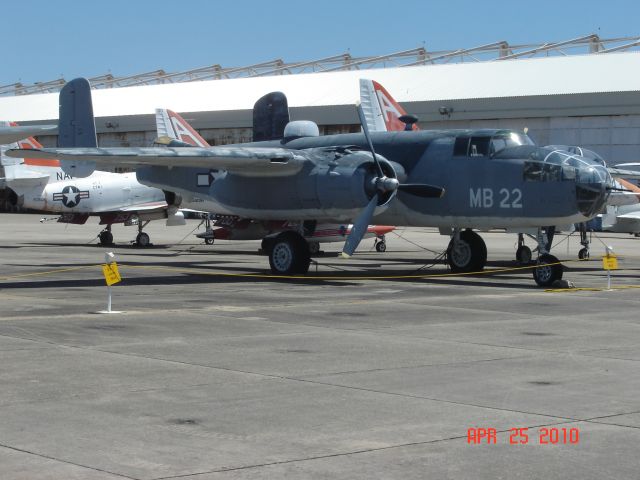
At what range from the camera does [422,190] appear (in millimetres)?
24906

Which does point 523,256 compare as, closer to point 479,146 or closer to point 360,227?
point 479,146

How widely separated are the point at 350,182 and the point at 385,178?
849 mm

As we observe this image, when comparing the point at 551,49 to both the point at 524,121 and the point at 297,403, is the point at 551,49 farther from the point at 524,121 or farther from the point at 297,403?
the point at 297,403

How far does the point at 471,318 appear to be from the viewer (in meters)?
17.2

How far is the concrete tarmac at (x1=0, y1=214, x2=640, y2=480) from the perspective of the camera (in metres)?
7.76

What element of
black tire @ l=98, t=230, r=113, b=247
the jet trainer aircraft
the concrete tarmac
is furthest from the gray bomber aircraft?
the jet trainer aircraft

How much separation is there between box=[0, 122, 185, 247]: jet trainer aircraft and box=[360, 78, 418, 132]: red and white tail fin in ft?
35.2

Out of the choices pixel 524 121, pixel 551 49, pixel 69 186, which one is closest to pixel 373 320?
pixel 69 186

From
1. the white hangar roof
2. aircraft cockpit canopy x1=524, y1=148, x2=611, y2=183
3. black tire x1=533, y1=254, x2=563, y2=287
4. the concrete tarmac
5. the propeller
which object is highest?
the white hangar roof

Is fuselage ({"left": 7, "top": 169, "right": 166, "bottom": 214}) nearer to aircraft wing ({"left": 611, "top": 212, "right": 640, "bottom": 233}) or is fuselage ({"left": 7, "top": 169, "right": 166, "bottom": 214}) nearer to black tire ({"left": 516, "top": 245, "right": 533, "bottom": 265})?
black tire ({"left": 516, "top": 245, "right": 533, "bottom": 265})


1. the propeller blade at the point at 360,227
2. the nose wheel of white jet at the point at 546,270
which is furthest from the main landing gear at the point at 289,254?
the nose wheel of white jet at the point at 546,270

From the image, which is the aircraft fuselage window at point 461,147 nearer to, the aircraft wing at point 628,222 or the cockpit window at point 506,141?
the cockpit window at point 506,141

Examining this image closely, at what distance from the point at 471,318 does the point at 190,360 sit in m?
6.50

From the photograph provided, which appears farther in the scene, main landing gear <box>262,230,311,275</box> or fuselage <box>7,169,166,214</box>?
fuselage <box>7,169,166,214</box>
